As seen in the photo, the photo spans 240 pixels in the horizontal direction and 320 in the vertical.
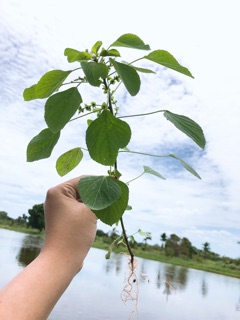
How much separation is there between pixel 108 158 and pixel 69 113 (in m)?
0.06

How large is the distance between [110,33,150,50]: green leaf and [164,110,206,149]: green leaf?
0.28 ft

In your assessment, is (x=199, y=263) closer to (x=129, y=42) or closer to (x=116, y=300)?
(x=116, y=300)

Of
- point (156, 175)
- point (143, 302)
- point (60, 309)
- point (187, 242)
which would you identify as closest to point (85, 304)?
point (60, 309)

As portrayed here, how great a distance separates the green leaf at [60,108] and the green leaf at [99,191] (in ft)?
0.20

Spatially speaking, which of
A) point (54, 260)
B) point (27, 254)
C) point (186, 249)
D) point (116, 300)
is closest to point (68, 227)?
point (54, 260)

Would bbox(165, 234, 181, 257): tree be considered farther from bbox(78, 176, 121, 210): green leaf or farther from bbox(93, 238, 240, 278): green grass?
bbox(78, 176, 121, 210): green leaf

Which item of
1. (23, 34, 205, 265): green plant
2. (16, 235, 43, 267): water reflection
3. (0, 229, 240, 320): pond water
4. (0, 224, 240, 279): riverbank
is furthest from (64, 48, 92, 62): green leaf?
(0, 224, 240, 279): riverbank

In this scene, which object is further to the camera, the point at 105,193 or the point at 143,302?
the point at 143,302

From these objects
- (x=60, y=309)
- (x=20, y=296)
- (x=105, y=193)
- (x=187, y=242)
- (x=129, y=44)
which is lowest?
(x=60, y=309)

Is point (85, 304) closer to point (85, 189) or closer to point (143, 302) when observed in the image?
point (143, 302)

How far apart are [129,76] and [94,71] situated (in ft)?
0.11

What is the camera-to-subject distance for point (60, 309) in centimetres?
742

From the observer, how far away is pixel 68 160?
1.62 feet

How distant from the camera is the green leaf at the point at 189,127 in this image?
0.38 m
